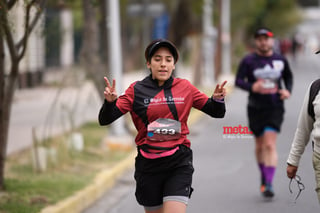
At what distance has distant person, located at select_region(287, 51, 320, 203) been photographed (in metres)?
4.37

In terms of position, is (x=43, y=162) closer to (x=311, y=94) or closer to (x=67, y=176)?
(x=67, y=176)

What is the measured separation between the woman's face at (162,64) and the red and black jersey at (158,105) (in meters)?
0.09

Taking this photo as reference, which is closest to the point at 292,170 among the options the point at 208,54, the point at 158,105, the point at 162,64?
the point at 158,105

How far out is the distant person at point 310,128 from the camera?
437 centimetres

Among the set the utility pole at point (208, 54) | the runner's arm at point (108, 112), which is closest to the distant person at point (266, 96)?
the runner's arm at point (108, 112)

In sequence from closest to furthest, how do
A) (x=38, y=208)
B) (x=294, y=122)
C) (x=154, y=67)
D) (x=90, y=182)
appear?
(x=154, y=67) < (x=38, y=208) < (x=90, y=182) < (x=294, y=122)

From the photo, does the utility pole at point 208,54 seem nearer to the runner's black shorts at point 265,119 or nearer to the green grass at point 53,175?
the green grass at point 53,175

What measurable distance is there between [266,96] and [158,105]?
3275 mm

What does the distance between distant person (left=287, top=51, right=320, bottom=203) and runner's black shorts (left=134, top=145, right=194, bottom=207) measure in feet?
2.53

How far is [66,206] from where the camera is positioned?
7.20 metres

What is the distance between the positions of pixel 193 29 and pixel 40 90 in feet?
26.3

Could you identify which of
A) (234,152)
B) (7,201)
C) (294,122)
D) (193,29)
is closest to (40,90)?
(193,29)

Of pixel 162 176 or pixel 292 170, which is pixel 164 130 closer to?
pixel 162 176

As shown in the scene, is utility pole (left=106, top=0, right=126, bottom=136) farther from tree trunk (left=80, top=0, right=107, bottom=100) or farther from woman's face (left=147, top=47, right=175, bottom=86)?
woman's face (left=147, top=47, right=175, bottom=86)
